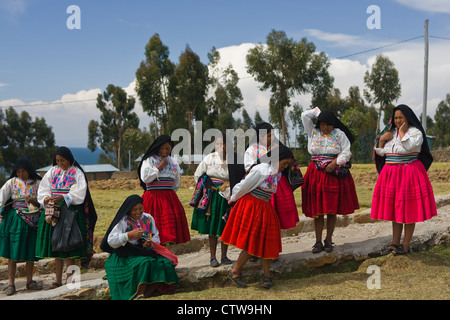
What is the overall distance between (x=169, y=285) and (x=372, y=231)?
13.3 feet

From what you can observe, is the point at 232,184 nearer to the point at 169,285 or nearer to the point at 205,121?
the point at 169,285

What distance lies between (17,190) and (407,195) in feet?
17.1

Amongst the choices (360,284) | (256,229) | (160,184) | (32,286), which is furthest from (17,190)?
(360,284)

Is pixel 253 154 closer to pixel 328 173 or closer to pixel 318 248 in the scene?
pixel 328 173

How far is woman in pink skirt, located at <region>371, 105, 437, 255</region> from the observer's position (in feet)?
18.1

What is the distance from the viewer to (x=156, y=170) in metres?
5.65

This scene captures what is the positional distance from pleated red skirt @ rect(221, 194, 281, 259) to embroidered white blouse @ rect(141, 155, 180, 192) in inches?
52.0

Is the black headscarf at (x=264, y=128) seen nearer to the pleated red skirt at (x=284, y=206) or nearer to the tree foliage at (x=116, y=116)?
the pleated red skirt at (x=284, y=206)

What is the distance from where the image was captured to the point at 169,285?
5.17 m

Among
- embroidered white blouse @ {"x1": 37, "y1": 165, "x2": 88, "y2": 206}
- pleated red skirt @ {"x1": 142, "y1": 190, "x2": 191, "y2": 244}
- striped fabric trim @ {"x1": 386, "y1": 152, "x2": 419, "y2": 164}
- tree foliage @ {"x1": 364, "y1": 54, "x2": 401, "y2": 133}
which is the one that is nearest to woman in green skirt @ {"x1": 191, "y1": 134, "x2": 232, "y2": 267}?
pleated red skirt @ {"x1": 142, "y1": 190, "x2": 191, "y2": 244}

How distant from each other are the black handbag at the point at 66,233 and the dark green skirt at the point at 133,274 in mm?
828

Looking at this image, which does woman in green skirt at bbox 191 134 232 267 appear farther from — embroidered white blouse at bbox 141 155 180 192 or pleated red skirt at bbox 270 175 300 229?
pleated red skirt at bbox 270 175 300 229

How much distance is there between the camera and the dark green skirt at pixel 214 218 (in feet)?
18.9

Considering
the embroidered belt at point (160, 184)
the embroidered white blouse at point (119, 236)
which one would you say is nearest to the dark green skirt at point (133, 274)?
the embroidered white blouse at point (119, 236)
